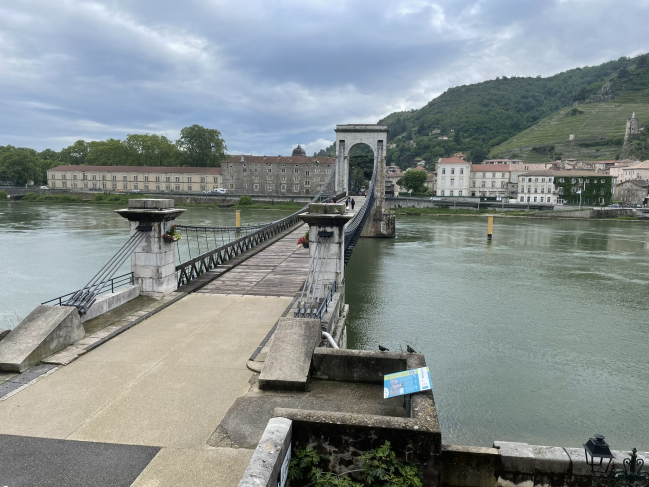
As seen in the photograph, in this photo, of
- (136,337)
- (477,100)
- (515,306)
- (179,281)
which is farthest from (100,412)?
(477,100)

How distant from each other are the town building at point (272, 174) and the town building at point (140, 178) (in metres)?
2.34

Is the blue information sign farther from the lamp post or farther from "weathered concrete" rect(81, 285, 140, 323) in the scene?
"weathered concrete" rect(81, 285, 140, 323)

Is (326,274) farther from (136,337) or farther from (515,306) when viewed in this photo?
(515,306)

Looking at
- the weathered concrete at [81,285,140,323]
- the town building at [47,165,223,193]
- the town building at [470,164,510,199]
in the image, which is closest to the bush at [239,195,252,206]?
the town building at [47,165,223,193]

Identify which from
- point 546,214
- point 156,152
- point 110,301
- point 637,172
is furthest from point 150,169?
point 637,172

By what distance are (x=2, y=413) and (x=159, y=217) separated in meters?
4.08

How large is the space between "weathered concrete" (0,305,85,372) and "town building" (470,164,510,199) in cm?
6927

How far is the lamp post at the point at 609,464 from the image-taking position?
3416 millimetres

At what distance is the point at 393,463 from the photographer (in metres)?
3.50

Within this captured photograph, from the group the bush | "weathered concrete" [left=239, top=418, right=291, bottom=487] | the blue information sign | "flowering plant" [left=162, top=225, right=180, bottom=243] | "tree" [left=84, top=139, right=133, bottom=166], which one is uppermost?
"tree" [left=84, top=139, right=133, bottom=166]

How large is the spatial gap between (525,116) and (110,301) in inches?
A: 6003

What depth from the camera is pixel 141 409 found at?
14.0 ft

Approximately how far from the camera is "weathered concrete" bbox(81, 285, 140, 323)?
6624mm

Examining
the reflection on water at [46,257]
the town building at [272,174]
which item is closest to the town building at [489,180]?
the town building at [272,174]
